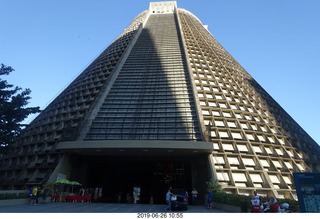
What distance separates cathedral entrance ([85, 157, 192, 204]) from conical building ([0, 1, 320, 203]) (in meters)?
0.17

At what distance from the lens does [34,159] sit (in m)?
32.4

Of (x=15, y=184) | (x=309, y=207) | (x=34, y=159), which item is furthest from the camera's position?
(x=34, y=159)

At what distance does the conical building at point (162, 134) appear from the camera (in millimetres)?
28516

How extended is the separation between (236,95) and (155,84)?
12.9 m

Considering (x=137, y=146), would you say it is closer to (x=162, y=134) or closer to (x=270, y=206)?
(x=162, y=134)

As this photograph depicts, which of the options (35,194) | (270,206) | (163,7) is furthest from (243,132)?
(163,7)

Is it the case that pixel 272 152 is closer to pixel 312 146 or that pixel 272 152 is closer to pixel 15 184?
pixel 312 146

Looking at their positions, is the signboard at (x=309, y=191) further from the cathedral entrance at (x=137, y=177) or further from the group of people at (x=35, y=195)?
the cathedral entrance at (x=137, y=177)

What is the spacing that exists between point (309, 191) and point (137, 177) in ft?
103

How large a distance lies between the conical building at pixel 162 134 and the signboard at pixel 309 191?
1253 centimetres

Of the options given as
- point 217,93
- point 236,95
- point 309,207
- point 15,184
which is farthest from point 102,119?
point 309,207

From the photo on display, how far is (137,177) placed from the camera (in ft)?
138

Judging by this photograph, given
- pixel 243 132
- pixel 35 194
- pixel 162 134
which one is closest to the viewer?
pixel 35 194

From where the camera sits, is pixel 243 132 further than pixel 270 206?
Yes
